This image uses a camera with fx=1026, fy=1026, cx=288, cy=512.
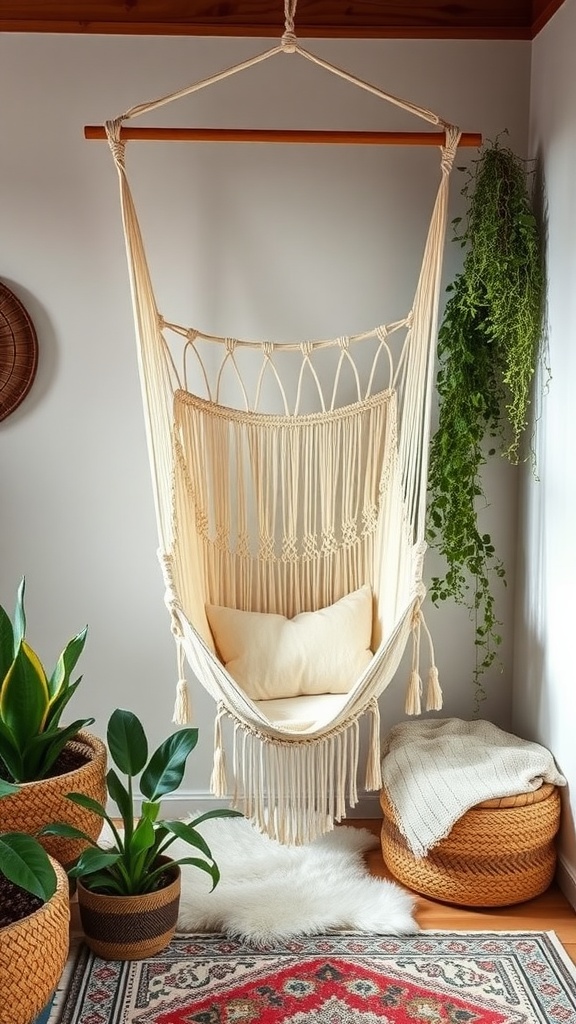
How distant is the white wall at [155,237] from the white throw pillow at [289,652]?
327mm

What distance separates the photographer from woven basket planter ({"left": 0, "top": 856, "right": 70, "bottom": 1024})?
5.38 feet

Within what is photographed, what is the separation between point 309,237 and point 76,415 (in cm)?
78

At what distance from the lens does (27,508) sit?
2781 mm

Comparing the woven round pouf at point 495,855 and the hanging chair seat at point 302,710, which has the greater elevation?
the hanging chair seat at point 302,710

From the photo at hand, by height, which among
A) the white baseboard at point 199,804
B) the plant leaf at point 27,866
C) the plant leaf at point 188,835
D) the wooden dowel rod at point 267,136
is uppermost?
the wooden dowel rod at point 267,136

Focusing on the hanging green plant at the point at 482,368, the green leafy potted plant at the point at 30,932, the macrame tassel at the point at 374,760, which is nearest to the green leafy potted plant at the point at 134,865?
the green leafy potted plant at the point at 30,932

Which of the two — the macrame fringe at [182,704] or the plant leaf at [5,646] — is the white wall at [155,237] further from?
the plant leaf at [5,646]

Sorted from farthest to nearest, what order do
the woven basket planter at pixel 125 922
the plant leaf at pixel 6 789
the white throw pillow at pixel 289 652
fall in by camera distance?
the white throw pillow at pixel 289 652 < the woven basket planter at pixel 125 922 < the plant leaf at pixel 6 789

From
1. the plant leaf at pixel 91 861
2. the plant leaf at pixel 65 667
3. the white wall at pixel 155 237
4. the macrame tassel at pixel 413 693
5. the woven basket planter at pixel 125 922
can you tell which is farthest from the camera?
the white wall at pixel 155 237

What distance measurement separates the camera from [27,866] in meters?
1.73

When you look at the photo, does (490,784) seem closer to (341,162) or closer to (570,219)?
(570,219)

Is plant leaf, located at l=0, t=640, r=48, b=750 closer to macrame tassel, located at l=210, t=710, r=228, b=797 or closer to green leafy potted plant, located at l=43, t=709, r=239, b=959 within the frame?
green leafy potted plant, located at l=43, t=709, r=239, b=959

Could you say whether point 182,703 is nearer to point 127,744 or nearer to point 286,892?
point 127,744

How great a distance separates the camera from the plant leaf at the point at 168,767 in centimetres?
215
